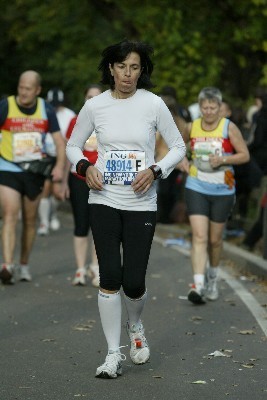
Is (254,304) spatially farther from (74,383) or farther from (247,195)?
(247,195)

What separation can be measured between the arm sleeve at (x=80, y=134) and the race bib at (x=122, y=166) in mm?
221

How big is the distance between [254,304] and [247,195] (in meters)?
7.01

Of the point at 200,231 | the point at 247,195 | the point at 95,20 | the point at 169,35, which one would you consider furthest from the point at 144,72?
the point at 95,20

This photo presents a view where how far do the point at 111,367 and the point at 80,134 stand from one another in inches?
55.8

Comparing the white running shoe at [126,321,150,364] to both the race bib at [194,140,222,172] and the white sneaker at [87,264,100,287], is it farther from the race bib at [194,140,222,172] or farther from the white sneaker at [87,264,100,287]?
the white sneaker at [87,264,100,287]

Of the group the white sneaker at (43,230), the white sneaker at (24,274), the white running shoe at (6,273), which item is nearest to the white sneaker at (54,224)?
the white sneaker at (43,230)

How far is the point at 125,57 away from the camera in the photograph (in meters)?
8.42

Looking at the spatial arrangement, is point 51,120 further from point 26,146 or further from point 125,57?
point 125,57

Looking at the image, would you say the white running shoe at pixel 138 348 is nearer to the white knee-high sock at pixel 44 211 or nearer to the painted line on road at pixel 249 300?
the painted line on road at pixel 249 300

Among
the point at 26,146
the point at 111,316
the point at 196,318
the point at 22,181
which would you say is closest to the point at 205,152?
the point at 196,318

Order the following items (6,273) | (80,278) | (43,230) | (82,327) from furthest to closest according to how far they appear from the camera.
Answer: (43,230), (80,278), (6,273), (82,327)

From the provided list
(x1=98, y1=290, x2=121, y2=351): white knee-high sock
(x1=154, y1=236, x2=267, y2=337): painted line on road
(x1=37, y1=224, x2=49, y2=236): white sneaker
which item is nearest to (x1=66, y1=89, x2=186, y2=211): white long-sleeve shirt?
(x1=98, y1=290, x2=121, y2=351): white knee-high sock

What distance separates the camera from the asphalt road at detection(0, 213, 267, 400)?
7.98 metres

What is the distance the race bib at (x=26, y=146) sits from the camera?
1294 cm
